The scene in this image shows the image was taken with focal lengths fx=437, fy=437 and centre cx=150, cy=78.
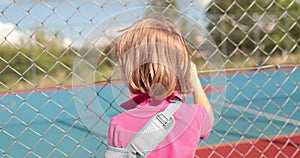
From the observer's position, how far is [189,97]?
1.39 metres

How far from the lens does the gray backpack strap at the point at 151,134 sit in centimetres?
118

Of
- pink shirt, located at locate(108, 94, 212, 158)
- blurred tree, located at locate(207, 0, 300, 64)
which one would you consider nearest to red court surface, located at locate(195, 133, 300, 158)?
blurred tree, located at locate(207, 0, 300, 64)

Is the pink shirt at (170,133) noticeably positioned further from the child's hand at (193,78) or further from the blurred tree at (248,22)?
the blurred tree at (248,22)

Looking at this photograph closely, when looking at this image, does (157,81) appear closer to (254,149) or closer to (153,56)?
(153,56)

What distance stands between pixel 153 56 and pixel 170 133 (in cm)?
22

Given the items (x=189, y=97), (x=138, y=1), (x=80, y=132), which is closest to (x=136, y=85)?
(x=189, y=97)

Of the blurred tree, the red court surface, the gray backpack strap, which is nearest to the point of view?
the gray backpack strap

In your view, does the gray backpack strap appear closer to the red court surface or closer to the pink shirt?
the pink shirt

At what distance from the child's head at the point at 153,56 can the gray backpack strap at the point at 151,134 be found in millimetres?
79

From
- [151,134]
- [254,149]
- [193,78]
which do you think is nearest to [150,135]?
[151,134]

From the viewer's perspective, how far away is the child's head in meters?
1.19

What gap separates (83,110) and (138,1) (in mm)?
499

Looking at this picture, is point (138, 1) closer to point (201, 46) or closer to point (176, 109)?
point (201, 46)

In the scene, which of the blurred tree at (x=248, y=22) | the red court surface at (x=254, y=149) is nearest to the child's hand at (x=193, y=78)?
the blurred tree at (x=248, y=22)
